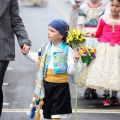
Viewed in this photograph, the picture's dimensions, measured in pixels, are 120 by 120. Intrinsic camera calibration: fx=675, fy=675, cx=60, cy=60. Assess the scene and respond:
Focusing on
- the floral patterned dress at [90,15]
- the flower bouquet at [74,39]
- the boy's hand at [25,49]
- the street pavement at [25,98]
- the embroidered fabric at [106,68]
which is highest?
the floral patterned dress at [90,15]

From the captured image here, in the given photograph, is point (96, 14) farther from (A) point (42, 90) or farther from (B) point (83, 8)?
(A) point (42, 90)

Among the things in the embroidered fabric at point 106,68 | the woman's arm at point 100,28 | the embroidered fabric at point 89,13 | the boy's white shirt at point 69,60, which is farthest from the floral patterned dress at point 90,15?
the boy's white shirt at point 69,60

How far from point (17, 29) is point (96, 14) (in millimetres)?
3345

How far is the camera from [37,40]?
1941cm

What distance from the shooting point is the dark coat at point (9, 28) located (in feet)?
26.2

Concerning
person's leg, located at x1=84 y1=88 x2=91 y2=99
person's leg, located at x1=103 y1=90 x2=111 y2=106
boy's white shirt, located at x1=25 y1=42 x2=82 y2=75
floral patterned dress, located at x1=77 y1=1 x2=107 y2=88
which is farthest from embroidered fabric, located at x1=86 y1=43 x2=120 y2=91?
boy's white shirt, located at x1=25 y1=42 x2=82 y2=75

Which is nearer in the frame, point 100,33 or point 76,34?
point 76,34

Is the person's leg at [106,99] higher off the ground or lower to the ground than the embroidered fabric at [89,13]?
lower

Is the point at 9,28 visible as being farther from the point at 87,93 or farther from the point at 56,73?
the point at 87,93

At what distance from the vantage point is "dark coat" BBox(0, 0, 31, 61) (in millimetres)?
7997

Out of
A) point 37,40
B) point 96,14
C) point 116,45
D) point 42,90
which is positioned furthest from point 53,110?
point 37,40

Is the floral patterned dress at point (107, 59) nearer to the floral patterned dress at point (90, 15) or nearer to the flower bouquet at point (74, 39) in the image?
the floral patterned dress at point (90, 15)

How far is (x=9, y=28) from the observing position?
26.6 feet

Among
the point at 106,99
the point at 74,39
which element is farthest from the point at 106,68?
the point at 74,39
